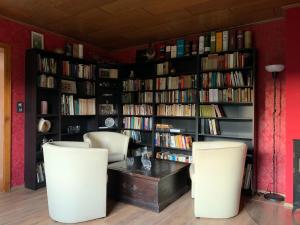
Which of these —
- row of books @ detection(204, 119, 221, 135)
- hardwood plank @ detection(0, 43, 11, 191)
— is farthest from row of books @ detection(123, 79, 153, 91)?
hardwood plank @ detection(0, 43, 11, 191)

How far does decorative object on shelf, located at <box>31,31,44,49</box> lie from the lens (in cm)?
384

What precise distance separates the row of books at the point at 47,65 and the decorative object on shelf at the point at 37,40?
0.32 metres

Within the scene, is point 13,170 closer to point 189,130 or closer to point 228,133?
point 189,130

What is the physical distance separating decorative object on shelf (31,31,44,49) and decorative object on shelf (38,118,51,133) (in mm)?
1209

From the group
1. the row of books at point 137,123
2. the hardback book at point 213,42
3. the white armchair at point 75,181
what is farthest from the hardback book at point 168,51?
the white armchair at point 75,181

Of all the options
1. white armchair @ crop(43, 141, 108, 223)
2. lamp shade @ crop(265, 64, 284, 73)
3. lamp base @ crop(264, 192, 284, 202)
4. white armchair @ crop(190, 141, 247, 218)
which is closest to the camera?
white armchair @ crop(43, 141, 108, 223)

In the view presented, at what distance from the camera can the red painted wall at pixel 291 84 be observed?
9.85 feet

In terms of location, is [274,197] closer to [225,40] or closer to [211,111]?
[211,111]

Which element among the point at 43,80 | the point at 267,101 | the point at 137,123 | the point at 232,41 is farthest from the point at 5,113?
the point at 267,101

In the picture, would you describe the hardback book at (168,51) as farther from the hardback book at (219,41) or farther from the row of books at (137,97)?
the hardback book at (219,41)

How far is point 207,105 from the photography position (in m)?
3.91

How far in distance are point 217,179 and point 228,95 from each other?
1.51 m

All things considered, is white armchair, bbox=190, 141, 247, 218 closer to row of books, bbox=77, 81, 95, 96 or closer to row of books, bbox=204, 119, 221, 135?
row of books, bbox=204, 119, 221, 135

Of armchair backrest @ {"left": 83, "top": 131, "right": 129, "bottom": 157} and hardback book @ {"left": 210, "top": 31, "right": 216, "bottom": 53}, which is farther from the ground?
hardback book @ {"left": 210, "top": 31, "right": 216, "bottom": 53}
